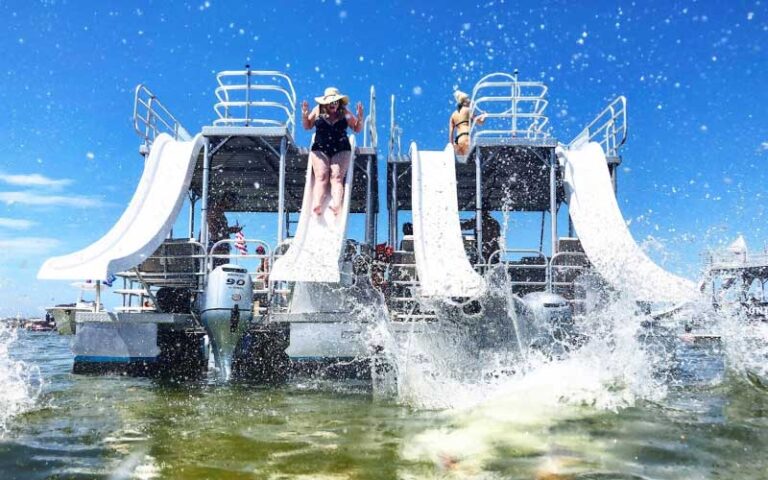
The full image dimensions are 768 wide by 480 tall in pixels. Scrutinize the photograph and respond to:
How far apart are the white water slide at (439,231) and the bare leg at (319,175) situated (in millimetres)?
2012

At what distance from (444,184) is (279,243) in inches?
164

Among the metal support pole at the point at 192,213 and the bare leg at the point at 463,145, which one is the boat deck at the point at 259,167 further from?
the bare leg at the point at 463,145

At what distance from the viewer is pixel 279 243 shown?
13.0 meters

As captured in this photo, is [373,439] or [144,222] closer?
[373,439]

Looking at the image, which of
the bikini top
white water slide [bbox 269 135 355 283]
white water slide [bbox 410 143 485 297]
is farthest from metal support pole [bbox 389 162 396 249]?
the bikini top

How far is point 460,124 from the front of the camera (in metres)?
16.9

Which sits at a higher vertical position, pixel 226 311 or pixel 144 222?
pixel 144 222

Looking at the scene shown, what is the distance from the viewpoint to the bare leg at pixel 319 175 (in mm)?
13250

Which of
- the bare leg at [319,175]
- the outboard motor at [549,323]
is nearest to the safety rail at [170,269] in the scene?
the bare leg at [319,175]

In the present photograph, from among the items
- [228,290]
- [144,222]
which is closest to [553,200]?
[228,290]

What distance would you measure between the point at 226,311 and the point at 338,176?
396cm

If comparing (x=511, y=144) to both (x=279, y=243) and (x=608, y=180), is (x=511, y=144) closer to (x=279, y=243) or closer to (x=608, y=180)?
(x=608, y=180)

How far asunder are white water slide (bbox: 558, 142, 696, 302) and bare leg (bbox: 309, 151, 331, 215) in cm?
541

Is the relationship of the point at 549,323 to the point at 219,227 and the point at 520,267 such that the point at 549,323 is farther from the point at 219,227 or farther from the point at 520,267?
the point at 219,227
